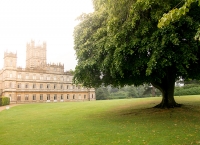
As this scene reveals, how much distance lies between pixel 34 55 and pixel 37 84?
18725 mm

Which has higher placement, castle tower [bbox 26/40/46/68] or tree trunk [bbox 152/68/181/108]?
castle tower [bbox 26/40/46/68]

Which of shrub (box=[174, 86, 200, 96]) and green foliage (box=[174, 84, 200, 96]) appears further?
green foliage (box=[174, 84, 200, 96])

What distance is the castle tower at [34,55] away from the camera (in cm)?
7103

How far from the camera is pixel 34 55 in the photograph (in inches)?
2808

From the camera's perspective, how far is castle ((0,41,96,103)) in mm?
50250

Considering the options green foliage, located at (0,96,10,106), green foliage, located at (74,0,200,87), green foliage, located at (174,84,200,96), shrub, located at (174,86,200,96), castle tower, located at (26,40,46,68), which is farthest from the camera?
castle tower, located at (26,40,46,68)

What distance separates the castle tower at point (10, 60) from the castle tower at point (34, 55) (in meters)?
19.8

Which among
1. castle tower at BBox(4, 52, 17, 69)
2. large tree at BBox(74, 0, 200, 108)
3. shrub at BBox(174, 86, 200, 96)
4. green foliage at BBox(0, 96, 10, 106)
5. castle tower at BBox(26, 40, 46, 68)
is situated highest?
castle tower at BBox(26, 40, 46, 68)

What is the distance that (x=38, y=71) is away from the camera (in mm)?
56906

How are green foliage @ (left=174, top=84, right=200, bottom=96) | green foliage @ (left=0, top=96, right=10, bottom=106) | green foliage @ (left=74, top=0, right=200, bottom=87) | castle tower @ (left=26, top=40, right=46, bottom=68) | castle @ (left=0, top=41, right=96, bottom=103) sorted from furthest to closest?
castle tower @ (left=26, top=40, right=46, bottom=68) < castle @ (left=0, top=41, right=96, bottom=103) < green foliage @ (left=174, top=84, right=200, bottom=96) < green foliage @ (left=0, top=96, right=10, bottom=106) < green foliage @ (left=74, top=0, right=200, bottom=87)

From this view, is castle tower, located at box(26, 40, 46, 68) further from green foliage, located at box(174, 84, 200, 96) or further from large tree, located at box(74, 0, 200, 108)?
large tree, located at box(74, 0, 200, 108)

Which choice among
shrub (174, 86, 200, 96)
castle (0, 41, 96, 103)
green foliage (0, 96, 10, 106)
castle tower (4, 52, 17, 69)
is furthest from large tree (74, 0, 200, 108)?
castle (0, 41, 96, 103)

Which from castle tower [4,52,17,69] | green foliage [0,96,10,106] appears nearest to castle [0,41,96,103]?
castle tower [4,52,17,69]

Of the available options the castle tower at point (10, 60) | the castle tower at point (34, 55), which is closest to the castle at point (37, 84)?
the castle tower at point (10, 60)
